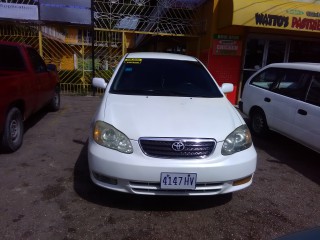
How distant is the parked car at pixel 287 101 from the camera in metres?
4.42

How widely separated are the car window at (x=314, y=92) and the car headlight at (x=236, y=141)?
180cm

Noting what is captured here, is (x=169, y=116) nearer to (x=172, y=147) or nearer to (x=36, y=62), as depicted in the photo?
(x=172, y=147)

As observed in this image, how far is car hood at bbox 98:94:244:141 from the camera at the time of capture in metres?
2.93

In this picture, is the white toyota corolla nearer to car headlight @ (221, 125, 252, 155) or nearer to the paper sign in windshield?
car headlight @ (221, 125, 252, 155)

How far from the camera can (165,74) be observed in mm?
4195

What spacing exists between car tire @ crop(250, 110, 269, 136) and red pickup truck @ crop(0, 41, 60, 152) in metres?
4.23

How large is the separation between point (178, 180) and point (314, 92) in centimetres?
287

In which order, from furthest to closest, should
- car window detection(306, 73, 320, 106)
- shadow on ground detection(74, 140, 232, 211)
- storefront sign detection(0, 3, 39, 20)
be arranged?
storefront sign detection(0, 3, 39, 20) < car window detection(306, 73, 320, 106) < shadow on ground detection(74, 140, 232, 211)

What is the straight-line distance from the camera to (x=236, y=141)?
3.07 m

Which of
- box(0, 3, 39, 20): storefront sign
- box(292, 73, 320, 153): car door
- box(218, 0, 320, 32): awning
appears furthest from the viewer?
box(0, 3, 39, 20): storefront sign

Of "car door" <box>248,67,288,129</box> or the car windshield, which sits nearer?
the car windshield

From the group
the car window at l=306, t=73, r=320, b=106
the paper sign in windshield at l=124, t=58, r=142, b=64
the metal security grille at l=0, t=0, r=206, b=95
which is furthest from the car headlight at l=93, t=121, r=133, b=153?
the metal security grille at l=0, t=0, r=206, b=95

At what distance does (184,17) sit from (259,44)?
296cm

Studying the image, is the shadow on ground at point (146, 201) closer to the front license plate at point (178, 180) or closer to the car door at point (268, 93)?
the front license plate at point (178, 180)
